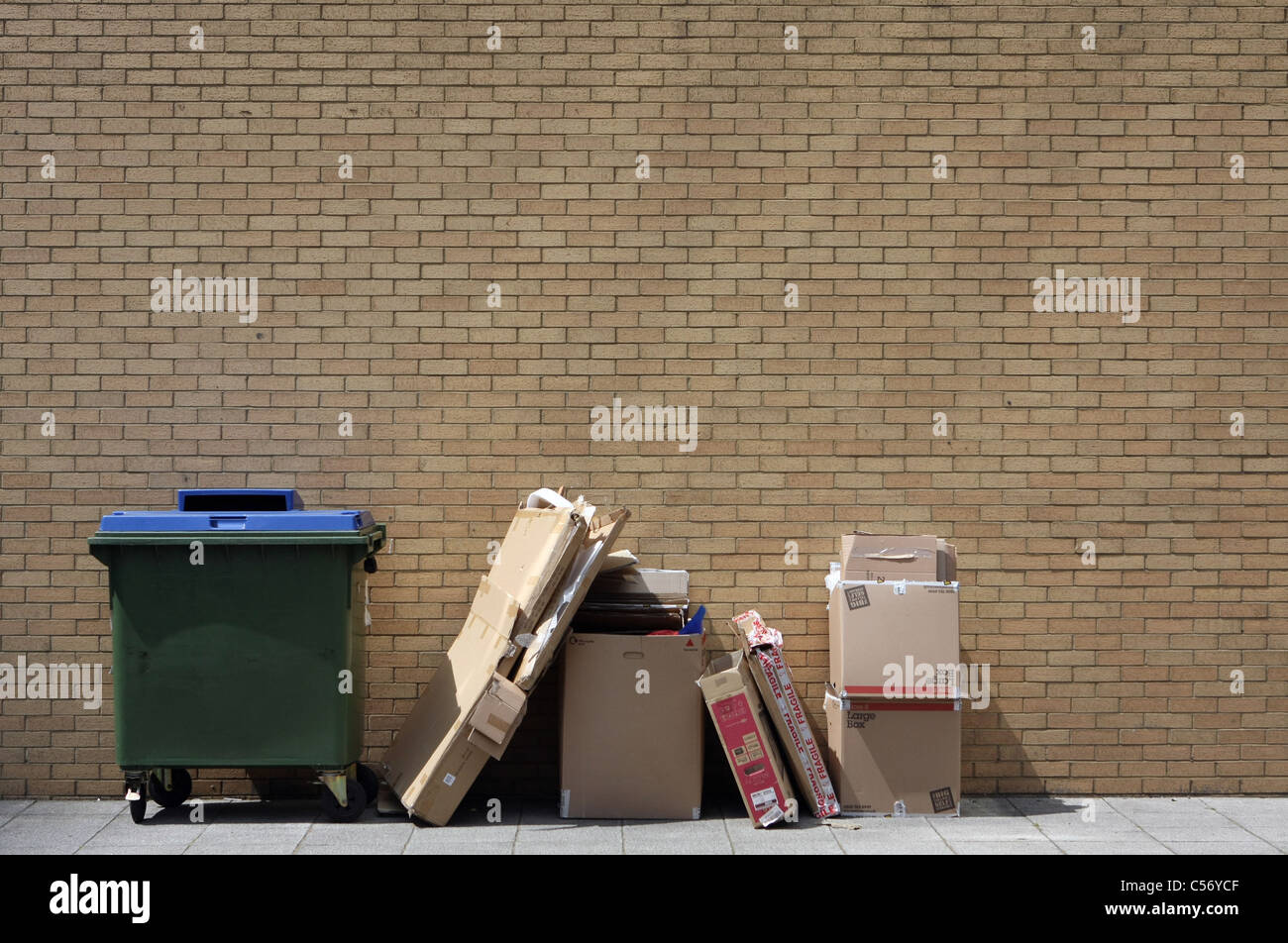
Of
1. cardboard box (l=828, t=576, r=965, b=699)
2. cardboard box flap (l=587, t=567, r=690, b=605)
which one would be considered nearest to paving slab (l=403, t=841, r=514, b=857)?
cardboard box flap (l=587, t=567, r=690, b=605)

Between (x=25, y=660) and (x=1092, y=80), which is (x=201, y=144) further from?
(x=1092, y=80)

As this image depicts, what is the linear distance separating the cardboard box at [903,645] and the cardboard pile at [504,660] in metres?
1.27

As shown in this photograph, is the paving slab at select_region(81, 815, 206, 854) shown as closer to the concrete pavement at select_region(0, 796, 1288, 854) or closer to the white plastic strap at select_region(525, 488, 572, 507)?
the concrete pavement at select_region(0, 796, 1288, 854)

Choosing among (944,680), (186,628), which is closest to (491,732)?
(186,628)

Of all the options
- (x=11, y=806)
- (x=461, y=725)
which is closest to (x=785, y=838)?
(x=461, y=725)

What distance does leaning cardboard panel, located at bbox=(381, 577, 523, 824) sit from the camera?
18.1 feet

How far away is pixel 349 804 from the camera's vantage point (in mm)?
5797

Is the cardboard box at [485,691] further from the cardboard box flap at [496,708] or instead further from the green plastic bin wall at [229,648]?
the green plastic bin wall at [229,648]

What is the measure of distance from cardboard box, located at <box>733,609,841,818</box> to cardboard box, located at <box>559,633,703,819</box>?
33 centimetres

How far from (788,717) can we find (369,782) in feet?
6.93

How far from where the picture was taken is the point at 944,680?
5.81 m

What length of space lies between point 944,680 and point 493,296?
3.04m

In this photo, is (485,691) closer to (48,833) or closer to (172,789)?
(172,789)

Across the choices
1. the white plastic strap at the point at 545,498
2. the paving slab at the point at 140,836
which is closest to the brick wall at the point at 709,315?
the white plastic strap at the point at 545,498
